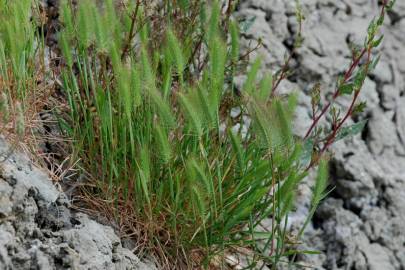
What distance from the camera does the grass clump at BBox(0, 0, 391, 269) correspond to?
148 cm

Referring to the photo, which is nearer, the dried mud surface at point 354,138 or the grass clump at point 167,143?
the grass clump at point 167,143

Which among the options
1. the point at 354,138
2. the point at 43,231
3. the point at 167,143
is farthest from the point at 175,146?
the point at 354,138

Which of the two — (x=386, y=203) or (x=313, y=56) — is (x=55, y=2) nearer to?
(x=313, y=56)

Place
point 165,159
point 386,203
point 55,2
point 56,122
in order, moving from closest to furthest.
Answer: point 165,159
point 56,122
point 55,2
point 386,203

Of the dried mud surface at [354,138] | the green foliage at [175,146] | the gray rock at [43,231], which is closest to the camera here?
the gray rock at [43,231]

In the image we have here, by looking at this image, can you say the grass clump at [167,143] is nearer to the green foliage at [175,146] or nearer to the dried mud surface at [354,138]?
the green foliage at [175,146]

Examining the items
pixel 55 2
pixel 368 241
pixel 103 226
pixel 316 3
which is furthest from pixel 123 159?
pixel 316 3

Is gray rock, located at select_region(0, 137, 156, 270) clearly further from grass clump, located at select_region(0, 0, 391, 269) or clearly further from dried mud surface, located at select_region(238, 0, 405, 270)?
dried mud surface, located at select_region(238, 0, 405, 270)

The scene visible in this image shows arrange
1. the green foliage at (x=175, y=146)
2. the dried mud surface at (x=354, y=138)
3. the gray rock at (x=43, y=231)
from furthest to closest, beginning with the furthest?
the dried mud surface at (x=354, y=138) < the green foliage at (x=175, y=146) < the gray rock at (x=43, y=231)

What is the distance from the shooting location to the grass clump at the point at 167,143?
148 centimetres

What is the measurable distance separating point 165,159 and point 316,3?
1.52 m

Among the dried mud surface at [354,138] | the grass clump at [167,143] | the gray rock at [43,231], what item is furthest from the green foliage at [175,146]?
the dried mud surface at [354,138]

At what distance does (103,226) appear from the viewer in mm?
1570

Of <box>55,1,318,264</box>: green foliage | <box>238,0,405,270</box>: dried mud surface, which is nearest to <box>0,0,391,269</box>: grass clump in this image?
<box>55,1,318,264</box>: green foliage
